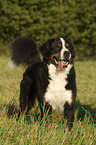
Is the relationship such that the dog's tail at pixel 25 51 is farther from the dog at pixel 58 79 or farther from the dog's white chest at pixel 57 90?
the dog's white chest at pixel 57 90

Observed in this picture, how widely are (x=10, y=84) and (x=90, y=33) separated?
976 centimetres

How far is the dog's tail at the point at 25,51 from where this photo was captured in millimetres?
4531

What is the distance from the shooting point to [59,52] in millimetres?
3609

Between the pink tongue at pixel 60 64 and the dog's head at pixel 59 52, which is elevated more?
the dog's head at pixel 59 52

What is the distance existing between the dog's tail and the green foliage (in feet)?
34.1

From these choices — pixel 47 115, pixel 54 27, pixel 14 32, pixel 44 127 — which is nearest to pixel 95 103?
pixel 47 115

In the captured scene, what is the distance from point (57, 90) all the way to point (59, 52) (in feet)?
1.80

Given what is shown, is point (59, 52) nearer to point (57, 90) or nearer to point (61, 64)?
point (61, 64)

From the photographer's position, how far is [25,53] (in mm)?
4531

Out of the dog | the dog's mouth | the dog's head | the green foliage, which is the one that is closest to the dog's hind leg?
the dog

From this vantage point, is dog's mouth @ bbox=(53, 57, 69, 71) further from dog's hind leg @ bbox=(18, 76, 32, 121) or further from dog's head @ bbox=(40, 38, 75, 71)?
dog's hind leg @ bbox=(18, 76, 32, 121)

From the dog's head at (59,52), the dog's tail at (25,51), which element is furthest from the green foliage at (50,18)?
the dog's head at (59,52)

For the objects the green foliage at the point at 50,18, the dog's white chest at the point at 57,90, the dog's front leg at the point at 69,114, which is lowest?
the dog's front leg at the point at 69,114

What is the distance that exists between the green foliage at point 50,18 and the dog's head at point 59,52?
11214 millimetres
